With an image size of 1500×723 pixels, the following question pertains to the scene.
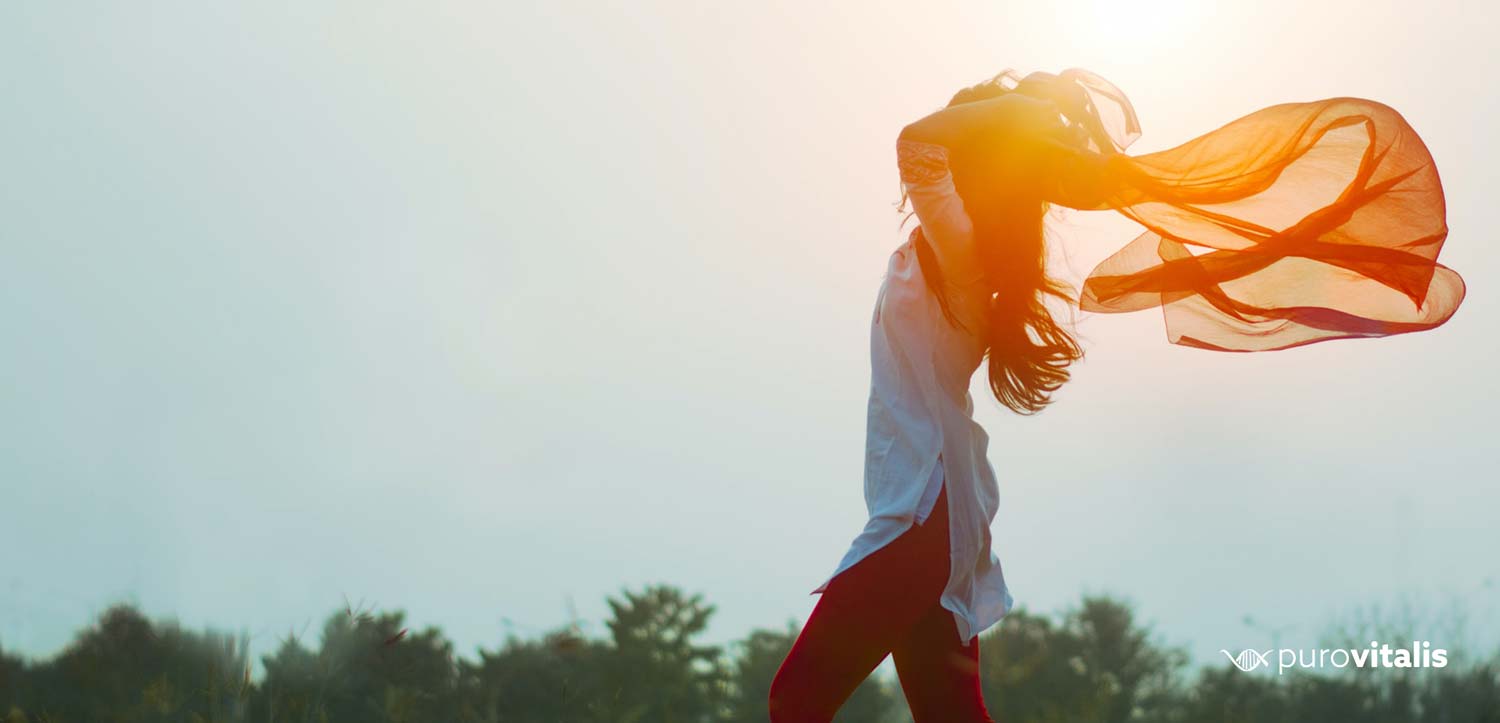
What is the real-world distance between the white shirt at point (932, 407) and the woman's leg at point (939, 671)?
1.7 inches

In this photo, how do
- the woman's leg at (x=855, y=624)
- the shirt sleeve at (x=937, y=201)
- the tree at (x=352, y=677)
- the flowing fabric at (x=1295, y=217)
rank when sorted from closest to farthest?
1. the woman's leg at (x=855, y=624)
2. the shirt sleeve at (x=937, y=201)
3. the flowing fabric at (x=1295, y=217)
4. the tree at (x=352, y=677)

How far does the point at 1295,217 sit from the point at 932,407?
124cm

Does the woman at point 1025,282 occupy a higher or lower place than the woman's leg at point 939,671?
higher

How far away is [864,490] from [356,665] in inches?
81.8

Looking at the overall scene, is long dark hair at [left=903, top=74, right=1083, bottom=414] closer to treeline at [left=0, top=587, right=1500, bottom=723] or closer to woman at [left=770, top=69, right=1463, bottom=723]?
woman at [left=770, top=69, right=1463, bottom=723]

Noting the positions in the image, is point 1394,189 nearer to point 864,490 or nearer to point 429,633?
point 864,490

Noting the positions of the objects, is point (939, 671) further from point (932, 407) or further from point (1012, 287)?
point (1012, 287)

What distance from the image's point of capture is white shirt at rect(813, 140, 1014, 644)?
2.92m

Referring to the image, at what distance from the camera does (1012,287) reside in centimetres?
310

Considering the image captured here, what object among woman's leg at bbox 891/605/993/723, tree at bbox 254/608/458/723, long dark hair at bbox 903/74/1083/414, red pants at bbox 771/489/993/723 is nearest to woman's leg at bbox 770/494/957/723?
red pants at bbox 771/489/993/723

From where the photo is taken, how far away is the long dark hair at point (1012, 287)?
305cm

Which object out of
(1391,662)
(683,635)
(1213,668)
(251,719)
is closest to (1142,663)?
(1213,668)

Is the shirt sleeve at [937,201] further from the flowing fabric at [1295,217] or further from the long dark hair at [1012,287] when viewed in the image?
the flowing fabric at [1295,217]

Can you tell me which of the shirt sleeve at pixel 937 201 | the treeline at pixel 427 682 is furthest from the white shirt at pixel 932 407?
the treeline at pixel 427 682
